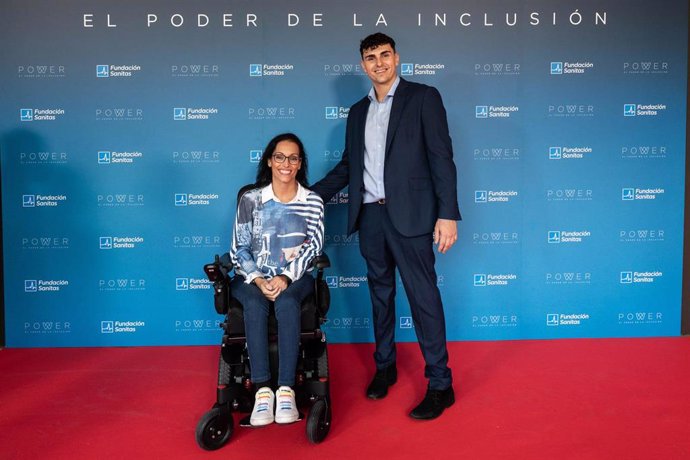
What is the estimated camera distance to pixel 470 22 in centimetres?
396

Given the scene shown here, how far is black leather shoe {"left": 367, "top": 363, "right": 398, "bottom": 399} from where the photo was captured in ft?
9.96

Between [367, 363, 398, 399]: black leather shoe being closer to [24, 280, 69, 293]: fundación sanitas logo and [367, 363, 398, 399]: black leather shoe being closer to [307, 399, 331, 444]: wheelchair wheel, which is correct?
[307, 399, 331, 444]: wheelchair wheel

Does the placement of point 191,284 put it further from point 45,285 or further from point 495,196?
point 495,196

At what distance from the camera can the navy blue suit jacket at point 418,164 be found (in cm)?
287

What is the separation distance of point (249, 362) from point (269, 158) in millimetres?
1098

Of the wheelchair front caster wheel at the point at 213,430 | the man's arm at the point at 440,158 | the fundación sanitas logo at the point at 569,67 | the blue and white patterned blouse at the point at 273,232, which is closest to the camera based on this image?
the wheelchair front caster wheel at the point at 213,430

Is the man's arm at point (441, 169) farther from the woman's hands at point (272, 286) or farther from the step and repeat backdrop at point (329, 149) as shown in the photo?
the step and repeat backdrop at point (329, 149)

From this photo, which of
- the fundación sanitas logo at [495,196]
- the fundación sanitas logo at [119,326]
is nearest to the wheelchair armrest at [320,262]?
the fundación sanitas logo at [495,196]

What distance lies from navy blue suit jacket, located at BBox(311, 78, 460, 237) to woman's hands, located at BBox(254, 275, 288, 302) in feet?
2.21

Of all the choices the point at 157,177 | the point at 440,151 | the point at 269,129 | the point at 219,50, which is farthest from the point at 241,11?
the point at 440,151

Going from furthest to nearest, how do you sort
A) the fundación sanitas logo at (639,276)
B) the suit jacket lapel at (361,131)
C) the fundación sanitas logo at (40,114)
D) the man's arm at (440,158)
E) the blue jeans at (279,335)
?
the fundación sanitas logo at (639,276) < the fundación sanitas logo at (40,114) < the suit jacket lapel at (361,131) < the man's arm at (440,158) < the blue jeans at (279,335)

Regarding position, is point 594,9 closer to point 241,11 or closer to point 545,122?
point 545,122

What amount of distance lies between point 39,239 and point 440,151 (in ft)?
9.61

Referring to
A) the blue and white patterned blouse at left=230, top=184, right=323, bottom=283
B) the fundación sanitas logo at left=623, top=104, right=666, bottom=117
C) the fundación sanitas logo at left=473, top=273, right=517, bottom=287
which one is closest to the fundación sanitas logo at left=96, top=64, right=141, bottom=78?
the blue and white patterned blouse at left=230, top=184, right=323, bottom=283
